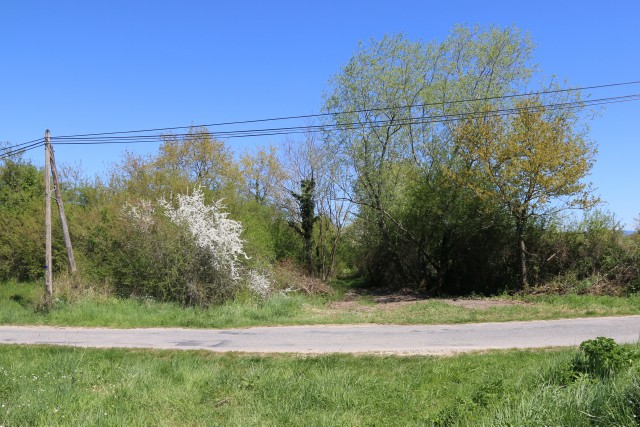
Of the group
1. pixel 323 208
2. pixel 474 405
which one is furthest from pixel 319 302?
pixel 474 405

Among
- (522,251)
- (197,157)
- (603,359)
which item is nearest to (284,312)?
(522,251)

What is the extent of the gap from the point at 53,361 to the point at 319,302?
14.0 m

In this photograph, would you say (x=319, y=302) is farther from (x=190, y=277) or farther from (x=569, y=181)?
(x=569, y=181)

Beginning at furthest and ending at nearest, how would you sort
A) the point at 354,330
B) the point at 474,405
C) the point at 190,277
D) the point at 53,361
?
the point at 190,277
the point at 354,330
the point at 53,361
the point at 474,405

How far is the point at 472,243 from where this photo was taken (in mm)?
25578

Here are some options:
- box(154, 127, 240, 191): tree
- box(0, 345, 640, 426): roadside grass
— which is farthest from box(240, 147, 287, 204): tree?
box(0, 345, 640, 426): roadside grass

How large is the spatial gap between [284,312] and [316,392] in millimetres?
11375

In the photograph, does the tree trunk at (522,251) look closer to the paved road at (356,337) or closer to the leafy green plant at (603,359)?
the paved road at (356,337)

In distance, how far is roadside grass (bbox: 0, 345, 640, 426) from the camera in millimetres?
5363

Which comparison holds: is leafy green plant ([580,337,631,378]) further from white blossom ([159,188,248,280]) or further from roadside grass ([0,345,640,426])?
white blossom ([159,188,248,280])

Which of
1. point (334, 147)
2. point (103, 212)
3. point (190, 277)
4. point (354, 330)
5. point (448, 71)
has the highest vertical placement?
point (448, 71)

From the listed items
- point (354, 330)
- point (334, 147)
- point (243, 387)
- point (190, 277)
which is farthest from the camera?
point (334, 147)

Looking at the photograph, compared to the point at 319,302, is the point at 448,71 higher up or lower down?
higher up

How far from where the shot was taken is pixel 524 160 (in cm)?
2061
